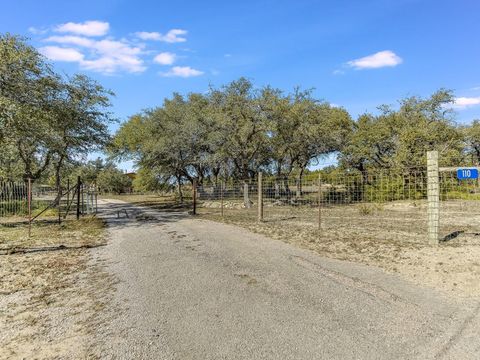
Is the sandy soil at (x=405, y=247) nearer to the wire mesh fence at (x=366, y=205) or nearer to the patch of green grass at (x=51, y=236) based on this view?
the wire mesh fence at (x=366, y=205)

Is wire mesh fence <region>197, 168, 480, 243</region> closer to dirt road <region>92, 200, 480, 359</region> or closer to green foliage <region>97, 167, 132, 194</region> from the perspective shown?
dirt road <region>92, 200, 480, 359</region>

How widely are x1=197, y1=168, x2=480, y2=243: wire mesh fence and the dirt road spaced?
4.34 meters

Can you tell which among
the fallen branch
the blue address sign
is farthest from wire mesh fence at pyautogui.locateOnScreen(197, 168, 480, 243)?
the fallen branch

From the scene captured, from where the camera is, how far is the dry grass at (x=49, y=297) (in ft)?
12.6

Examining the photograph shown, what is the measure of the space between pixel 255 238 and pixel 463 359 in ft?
24.2

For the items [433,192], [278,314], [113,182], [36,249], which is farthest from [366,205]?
[113,182]

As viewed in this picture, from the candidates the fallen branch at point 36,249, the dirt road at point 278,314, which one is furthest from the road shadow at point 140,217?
the dirt road at point 278,314

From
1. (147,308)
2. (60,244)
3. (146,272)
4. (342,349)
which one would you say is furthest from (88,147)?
(342,349)

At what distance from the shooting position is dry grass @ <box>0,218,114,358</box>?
3838 millimetres

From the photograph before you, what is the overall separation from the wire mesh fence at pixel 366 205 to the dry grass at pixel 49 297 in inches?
259

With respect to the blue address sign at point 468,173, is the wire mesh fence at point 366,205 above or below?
below

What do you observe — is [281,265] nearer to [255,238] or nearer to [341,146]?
[255,238]

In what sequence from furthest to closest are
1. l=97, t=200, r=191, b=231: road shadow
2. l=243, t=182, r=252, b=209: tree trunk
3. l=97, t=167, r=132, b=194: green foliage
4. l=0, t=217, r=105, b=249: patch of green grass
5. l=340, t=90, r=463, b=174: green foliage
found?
l=97, t=167, r=132, b=194: green foliage, l=340, t=90, r=463, b=174: green foliage, l=243, t=182, r=252, b=209: tree trunk, l=97, t=200, r=191, b=231: road shadow, l=0, t=217, r=105, b=249: patch of green grass

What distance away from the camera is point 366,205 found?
1741 cm
